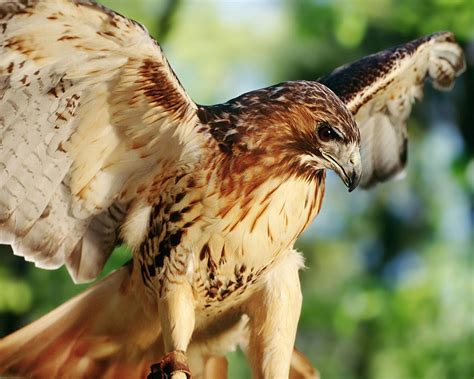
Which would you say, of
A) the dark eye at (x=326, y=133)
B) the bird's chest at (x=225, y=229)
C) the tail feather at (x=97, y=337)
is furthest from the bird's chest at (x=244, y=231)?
the tail feather at (x=97, y=337)

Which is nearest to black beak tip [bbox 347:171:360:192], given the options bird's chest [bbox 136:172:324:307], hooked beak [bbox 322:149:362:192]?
hooked beak [bbox 322:149:362:192]

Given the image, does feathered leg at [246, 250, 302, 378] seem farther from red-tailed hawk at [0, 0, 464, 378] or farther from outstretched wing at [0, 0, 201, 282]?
outstretched wing at [0, 0, 201, 282]

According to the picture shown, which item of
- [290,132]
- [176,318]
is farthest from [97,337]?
[290,132]

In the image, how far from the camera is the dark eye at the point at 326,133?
143cm

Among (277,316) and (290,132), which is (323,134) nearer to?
(290,132)

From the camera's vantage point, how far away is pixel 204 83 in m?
3.77

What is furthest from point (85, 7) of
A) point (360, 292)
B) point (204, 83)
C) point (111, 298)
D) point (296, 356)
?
point (360, 292)

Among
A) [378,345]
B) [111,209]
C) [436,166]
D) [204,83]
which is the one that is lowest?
[378,345]

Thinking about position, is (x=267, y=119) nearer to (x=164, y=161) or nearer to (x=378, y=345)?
(x=164, y=161)

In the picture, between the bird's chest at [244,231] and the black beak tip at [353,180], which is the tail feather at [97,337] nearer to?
the bird's chest at [244,231]

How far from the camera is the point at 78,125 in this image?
151 cm

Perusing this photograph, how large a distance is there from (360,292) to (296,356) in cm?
222

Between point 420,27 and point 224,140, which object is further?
point 420,27

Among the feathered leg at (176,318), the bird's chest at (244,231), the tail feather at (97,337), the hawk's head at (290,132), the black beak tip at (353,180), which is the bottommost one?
the tail feather at (97,337)
